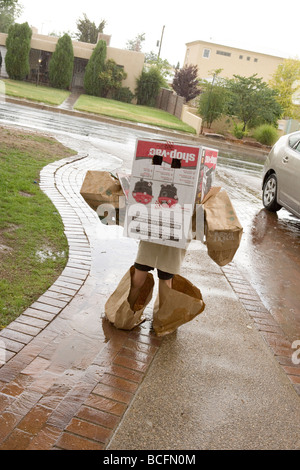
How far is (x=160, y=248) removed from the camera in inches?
130

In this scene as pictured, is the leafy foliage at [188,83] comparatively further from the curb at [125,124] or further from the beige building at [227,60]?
the beige building at [227,60]

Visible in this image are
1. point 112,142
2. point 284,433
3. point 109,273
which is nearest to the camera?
point 284,433

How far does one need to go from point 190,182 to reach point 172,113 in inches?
1381

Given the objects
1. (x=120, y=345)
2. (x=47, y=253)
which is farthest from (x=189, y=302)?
(x=47, y=253)

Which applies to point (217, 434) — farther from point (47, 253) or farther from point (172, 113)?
point (172, 113)

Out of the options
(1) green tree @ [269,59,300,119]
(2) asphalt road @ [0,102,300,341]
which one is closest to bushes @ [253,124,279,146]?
(1) green tree @ [269,59,300,119]

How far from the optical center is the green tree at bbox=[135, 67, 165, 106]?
36406 millimetres

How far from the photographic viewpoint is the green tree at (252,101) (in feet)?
95.6

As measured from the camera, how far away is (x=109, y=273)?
468 cm

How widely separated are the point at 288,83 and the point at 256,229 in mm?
35315

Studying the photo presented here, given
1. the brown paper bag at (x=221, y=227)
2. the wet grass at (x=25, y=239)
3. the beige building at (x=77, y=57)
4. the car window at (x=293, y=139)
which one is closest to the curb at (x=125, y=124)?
the car window at (x=293, y=139)

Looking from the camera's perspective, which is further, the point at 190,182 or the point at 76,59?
the point at 76,59

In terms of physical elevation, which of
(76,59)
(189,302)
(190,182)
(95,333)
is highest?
(76,59)

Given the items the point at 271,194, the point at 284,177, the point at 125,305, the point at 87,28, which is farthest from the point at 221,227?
the point at 87,28
